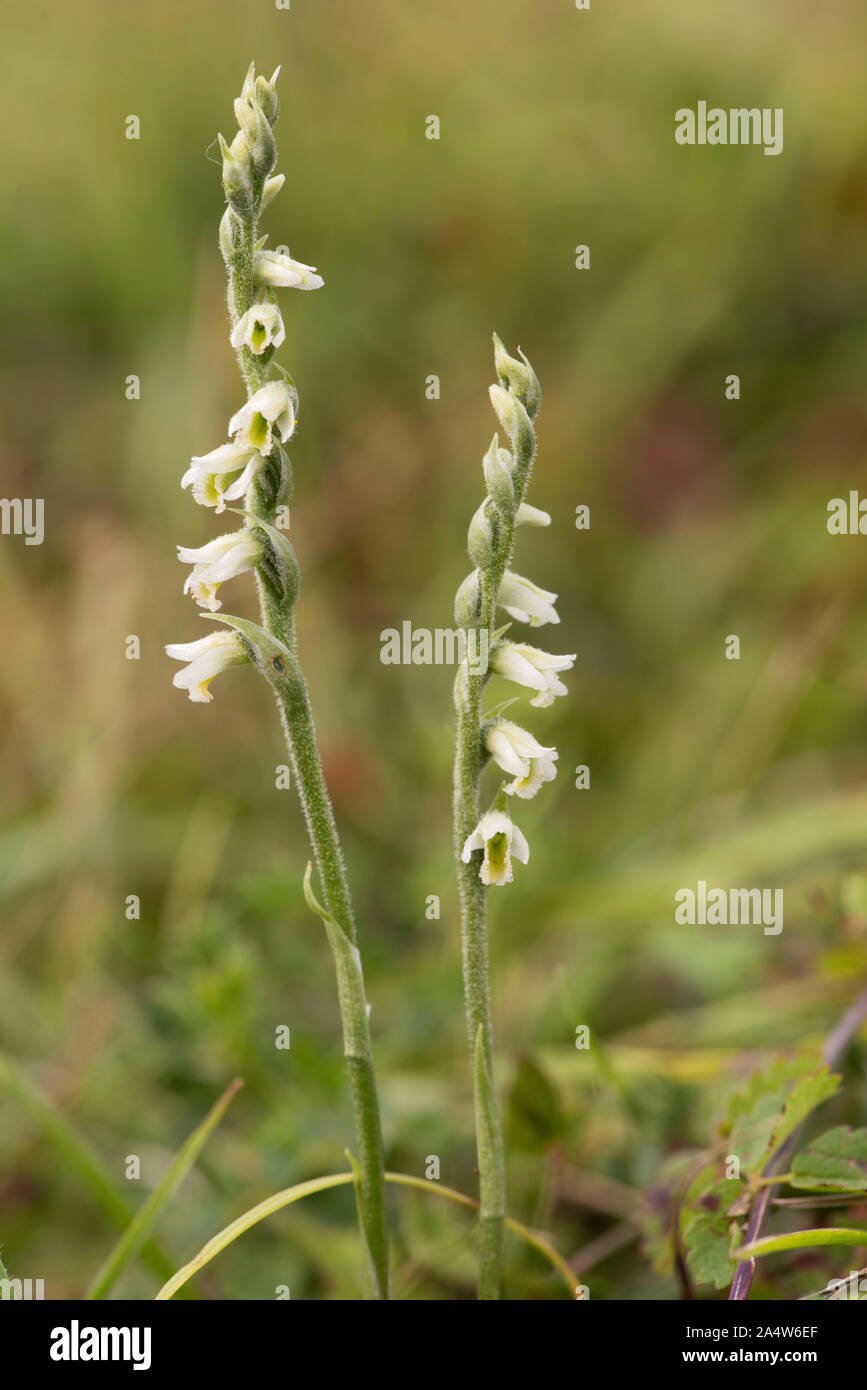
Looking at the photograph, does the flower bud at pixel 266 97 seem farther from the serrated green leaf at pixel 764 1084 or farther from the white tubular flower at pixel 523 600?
the serrated green leaf at pixel 764 1084

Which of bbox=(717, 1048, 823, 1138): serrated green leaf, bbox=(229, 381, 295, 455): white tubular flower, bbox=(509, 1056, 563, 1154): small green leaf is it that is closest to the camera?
bbox=(229, 381, 295, 455): white tubular flower

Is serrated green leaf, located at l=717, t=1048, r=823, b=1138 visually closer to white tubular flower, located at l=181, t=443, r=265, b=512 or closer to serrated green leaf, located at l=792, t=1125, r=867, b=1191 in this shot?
serrated green leaf, located at l=792, t=1125, r=867, b=1191

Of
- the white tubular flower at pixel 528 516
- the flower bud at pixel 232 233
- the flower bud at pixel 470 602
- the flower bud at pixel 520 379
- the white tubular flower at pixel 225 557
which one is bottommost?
the flower bud at pixel 470 602

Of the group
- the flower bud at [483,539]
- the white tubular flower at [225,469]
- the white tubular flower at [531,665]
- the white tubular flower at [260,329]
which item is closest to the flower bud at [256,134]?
the white tubular flower at [260,329]

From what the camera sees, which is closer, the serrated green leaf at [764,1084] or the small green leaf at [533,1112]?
the serrated green leaf at [764,1084]

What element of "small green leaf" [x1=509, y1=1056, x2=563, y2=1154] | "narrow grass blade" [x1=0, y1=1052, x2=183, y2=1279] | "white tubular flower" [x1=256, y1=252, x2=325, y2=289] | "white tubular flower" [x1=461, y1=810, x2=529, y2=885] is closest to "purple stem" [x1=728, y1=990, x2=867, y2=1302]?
"small green leaf" [x1=509, y1=1056, x2=563, y2=1154]

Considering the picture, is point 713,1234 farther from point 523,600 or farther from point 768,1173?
point 523,600
